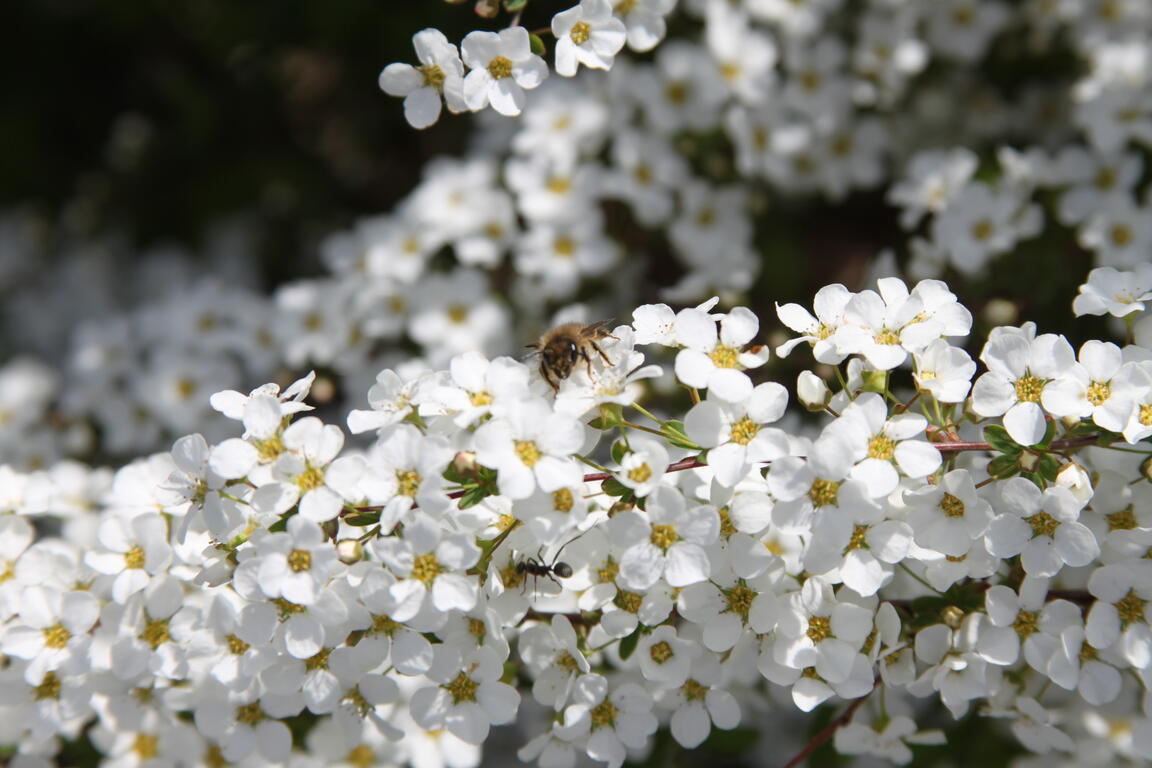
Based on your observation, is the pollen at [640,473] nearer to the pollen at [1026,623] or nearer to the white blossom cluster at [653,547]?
the white blossom cluster at [653,547]

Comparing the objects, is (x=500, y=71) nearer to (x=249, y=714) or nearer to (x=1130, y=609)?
(x=249, y=714)

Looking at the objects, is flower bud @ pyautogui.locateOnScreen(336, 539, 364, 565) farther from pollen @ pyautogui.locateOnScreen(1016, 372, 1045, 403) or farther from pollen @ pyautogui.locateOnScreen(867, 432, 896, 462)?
pollen @ pyautogui.locateOnScreen(1016, 372, 1045, 403)

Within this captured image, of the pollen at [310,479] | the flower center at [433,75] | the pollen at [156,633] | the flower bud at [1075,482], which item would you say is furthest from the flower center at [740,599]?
the flower center at [433,75]

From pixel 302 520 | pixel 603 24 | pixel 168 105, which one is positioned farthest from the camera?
pixel 168 105

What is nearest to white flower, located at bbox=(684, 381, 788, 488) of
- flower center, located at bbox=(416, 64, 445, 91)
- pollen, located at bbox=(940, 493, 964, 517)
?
pollen, located at bbox=(940, 493, 964, 517)

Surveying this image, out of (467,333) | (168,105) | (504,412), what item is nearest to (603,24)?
(504,412)

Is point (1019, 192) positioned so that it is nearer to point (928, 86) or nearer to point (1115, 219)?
point (1115, 219)
